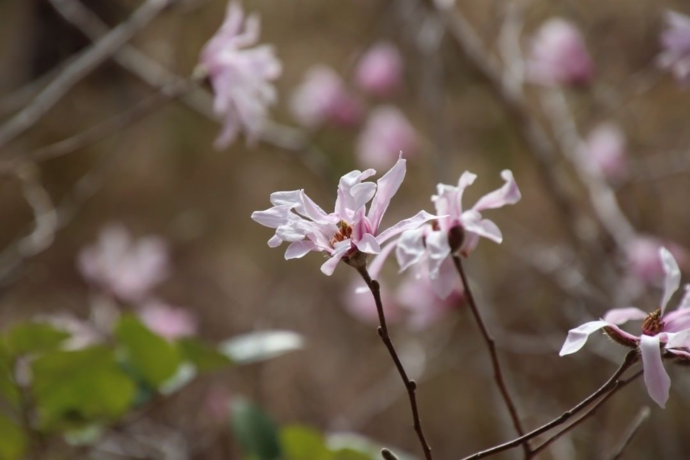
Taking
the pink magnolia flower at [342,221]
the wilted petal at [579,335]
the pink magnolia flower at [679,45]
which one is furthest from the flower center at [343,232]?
the pink magnolia flower at [679,45]

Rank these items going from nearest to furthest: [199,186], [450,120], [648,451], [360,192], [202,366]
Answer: [360,192]
[202,366]
[648,451]
[450,120]
[199,186]

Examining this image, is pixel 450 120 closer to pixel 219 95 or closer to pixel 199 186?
pixel 199 186

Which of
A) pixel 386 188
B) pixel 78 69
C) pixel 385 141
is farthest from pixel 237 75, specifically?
pixel 385 141

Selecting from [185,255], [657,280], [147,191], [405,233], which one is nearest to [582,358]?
[657,280]

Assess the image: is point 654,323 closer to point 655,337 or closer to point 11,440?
point 655,337

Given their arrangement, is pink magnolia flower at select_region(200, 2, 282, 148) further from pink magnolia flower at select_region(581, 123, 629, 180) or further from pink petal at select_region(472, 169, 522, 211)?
pink magnolia flower at select_region(581, 123, 629, 180)
